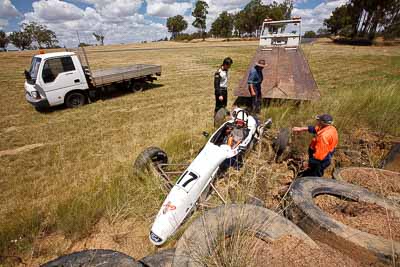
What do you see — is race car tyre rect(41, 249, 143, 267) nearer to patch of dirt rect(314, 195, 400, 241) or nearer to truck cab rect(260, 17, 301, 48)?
patch of dirt rect(314, 195, 400, 241)

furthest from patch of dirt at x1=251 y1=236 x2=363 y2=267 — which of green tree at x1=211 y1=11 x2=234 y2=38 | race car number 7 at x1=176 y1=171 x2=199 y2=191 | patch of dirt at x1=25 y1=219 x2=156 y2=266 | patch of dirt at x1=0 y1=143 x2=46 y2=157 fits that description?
green tree at x1=211 y1=11 x2=234 y2=38

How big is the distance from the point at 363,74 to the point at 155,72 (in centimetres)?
1262

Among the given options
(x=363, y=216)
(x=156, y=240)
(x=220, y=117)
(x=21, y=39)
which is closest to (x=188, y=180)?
(x=156, y=240)

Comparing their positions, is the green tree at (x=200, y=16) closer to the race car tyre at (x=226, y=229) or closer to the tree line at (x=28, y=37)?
the tree line at (x=28, y=37)

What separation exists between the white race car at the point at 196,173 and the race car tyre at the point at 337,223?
1101 mm

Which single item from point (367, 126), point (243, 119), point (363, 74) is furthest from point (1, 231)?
point (363, 74)

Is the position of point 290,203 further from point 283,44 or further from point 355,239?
point 283,44

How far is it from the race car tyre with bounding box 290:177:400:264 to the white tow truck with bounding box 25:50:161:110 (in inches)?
341

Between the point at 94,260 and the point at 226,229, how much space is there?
3.94 ft

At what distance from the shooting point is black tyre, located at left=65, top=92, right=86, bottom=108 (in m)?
8.45

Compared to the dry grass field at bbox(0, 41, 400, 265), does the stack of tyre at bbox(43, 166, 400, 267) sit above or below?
above

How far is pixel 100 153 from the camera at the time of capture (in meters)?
5.39

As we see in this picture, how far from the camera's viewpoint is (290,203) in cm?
260

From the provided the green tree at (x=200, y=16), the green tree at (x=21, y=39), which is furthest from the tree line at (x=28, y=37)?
the green tree at (x=200, y=16)
